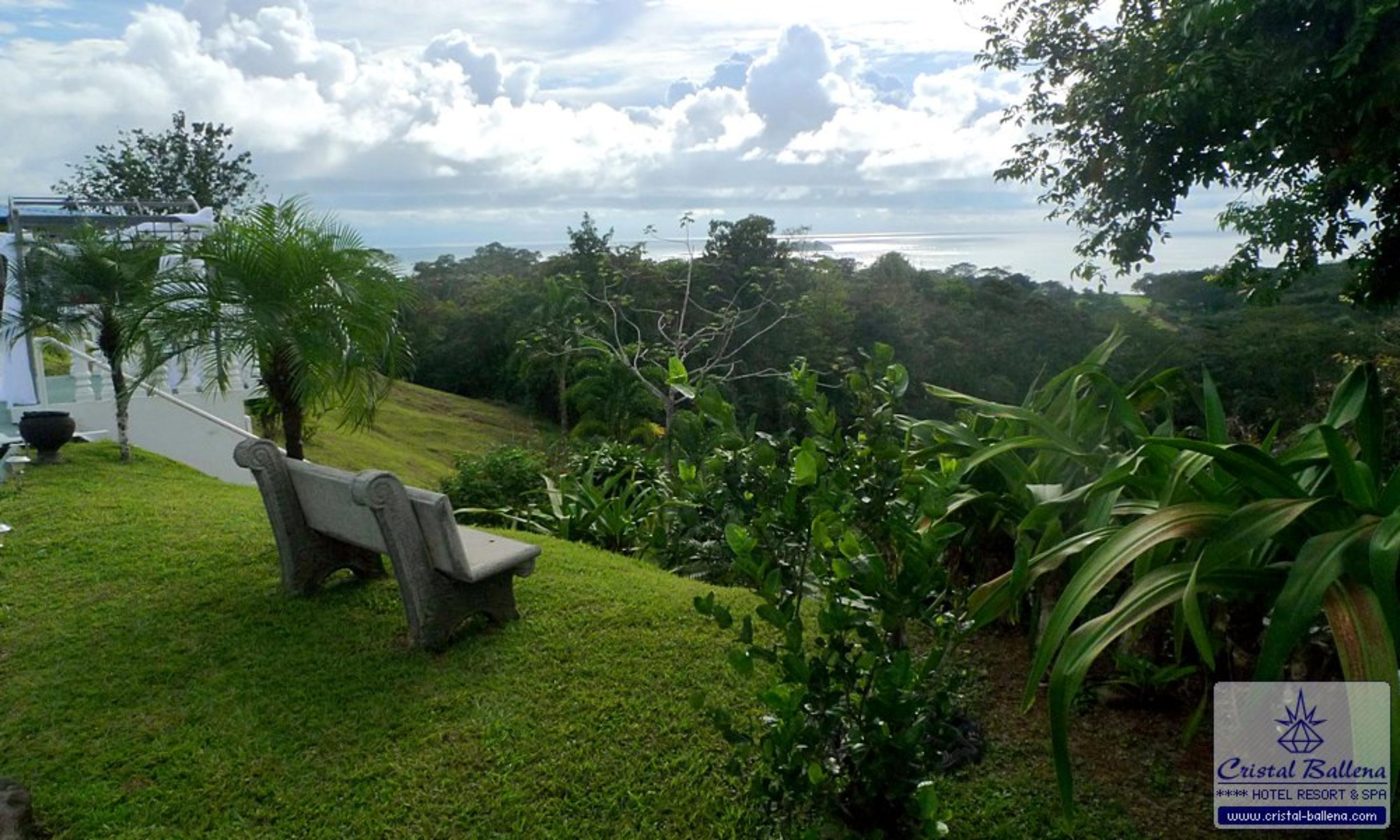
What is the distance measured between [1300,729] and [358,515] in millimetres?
3420

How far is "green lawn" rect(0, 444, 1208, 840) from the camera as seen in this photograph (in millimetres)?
2729

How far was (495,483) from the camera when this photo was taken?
830cm

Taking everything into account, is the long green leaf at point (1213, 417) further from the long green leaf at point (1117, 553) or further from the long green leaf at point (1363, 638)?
the long green leaf at point (1363, 638)

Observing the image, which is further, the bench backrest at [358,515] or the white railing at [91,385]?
the white railing at [91,385]

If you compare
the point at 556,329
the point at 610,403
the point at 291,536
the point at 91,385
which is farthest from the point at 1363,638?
the point at 610,403

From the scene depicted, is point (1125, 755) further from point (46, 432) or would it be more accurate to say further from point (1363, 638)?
point (46, 432)

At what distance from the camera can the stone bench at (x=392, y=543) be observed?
3.77 meters

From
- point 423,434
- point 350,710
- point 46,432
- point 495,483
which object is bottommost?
point 423,434

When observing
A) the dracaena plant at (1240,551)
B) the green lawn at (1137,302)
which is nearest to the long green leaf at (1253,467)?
the dracaena plant at (1240,551)

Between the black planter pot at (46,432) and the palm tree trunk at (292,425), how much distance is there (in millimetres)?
4186

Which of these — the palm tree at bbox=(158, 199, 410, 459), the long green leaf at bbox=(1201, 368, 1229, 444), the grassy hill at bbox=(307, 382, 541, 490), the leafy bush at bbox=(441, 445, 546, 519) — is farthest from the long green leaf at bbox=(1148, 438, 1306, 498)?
the grassy hill at bbox=(307, 382, 541, 490)

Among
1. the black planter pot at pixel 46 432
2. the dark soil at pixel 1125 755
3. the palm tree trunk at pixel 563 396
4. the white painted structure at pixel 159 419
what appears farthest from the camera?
the palm tree trunk at pixel 563 396

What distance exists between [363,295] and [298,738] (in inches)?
125

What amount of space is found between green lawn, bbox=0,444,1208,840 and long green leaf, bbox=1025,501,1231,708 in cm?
59
